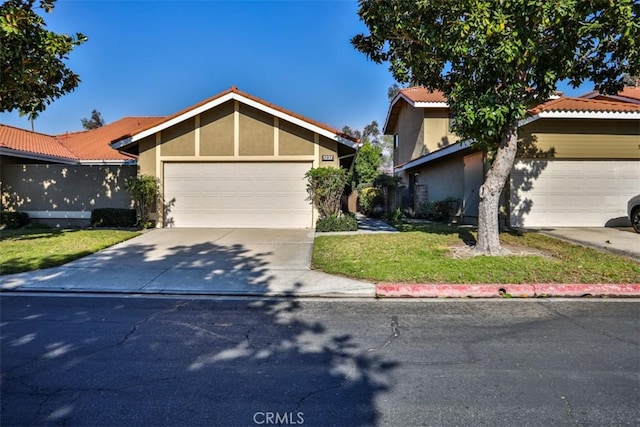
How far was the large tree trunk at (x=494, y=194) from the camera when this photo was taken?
8.27 meters

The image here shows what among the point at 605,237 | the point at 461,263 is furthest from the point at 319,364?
the point at 605,237

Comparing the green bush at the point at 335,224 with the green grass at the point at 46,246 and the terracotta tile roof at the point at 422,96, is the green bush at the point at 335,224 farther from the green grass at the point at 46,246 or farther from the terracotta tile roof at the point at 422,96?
the terracotta tile roof at the point at 422,96

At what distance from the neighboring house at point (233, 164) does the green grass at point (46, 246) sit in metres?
2.74

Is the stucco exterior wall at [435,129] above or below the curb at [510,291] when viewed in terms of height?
above

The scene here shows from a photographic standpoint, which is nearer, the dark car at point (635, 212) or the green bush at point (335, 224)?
the dark car at point (635, 212)

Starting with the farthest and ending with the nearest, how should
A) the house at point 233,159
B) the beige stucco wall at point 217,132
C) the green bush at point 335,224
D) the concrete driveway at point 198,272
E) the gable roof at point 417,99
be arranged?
the gable roof at point 417,99 < the beige stucco wall at point 217,132 < the house at point 233,159 < the green bush at point 335,224 < the concrete driveway at point 198,272

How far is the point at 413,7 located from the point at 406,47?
49.4 inches

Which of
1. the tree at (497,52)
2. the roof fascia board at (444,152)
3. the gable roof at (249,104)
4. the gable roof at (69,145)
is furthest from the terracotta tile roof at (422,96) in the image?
the gable roof at (69,145)

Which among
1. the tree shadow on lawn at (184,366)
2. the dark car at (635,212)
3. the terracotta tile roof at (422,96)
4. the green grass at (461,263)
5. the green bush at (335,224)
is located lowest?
the tree shadow on lawn at (184,366)

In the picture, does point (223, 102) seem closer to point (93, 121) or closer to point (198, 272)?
point (198, 272)

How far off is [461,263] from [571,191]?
8153 mm

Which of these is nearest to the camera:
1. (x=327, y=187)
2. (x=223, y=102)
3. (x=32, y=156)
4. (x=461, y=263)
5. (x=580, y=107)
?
(x=461, y=263)

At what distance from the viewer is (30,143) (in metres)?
17.9

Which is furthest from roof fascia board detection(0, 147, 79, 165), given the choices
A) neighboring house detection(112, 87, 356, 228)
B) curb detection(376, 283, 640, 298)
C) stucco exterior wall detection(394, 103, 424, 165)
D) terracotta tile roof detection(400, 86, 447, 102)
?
stucco exterior wall detection(394, 103, 424, 165)
